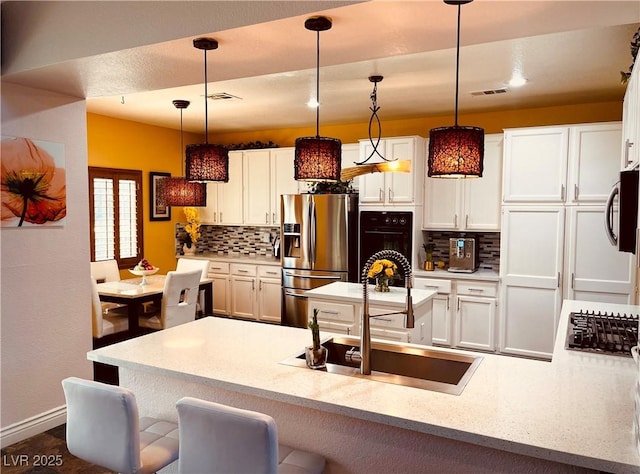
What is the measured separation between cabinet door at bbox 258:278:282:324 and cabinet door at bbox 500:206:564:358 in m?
2.73

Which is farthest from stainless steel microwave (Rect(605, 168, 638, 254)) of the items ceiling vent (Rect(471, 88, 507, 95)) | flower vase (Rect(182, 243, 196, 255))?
flower vase (Rect(182, 243, 196, 255))

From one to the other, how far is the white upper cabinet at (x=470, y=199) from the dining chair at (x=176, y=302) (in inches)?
103

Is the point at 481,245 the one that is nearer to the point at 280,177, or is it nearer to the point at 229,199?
the point at 280,177

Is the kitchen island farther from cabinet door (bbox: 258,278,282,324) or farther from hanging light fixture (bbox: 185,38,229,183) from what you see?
cabinet door (bbox: 258,278,282,324)

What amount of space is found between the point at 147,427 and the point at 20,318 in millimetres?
1561

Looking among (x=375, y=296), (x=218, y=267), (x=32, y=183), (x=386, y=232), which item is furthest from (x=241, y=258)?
(x=32, y=183)

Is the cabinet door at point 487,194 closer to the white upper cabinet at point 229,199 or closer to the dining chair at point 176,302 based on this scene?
the dining chair at point 176,302

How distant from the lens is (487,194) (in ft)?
16.4

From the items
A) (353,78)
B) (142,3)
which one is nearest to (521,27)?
(142,3)

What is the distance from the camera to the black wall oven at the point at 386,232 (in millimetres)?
5234

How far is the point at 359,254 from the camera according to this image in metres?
5.53

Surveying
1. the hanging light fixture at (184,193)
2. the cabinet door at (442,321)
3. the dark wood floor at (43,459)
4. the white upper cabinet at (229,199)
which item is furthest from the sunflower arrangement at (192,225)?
the dark wood floor at (43,459)

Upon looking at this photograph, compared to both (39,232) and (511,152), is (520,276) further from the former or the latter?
(39,232)

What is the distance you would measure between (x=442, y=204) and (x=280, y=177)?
220 centimetres
